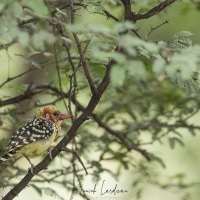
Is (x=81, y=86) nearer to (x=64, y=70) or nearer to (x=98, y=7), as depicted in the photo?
(x=64, y=70)

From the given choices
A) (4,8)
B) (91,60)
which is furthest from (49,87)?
(4,8)

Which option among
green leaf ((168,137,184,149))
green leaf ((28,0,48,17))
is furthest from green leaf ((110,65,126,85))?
green leaf ((168,137,184,149))

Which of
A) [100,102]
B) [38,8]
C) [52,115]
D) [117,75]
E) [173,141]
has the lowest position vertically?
[117,75]

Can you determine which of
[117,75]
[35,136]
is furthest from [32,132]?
[117,75]

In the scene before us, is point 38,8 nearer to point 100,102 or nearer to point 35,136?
point 35,136

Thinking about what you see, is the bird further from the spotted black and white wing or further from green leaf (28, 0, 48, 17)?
green leaf (28, 0, 48, 17)

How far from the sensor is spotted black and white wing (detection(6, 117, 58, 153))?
4203 mm

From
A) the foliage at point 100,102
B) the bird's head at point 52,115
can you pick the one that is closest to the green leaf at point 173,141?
the foliage at point 100,102

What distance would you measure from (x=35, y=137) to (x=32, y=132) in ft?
0.18

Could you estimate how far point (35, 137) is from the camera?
4.40 meters

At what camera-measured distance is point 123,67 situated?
8.02ft

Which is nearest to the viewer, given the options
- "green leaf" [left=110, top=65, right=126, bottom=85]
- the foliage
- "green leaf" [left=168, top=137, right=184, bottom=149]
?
"green leaf" [left=110, top=65, right=126, bottom=85]

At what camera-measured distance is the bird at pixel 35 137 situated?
421cm

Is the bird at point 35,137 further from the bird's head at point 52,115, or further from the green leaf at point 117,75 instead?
the green leaf at point 117,75
